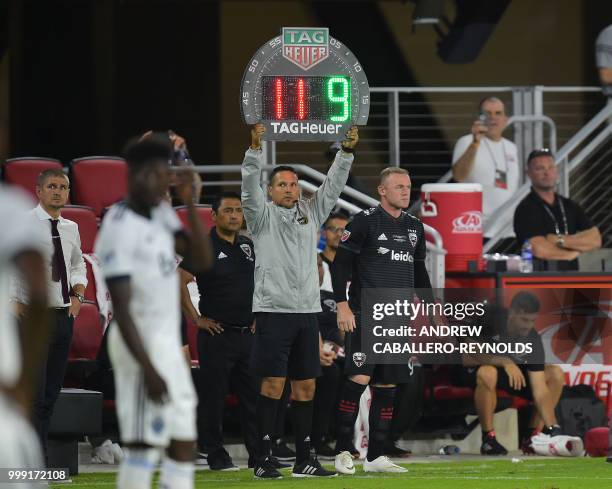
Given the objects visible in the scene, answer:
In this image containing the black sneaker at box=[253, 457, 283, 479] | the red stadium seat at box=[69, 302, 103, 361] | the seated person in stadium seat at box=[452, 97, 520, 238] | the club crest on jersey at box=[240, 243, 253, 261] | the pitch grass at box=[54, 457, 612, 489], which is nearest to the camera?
the pitch grass at box=[54, 457, 612, 489]

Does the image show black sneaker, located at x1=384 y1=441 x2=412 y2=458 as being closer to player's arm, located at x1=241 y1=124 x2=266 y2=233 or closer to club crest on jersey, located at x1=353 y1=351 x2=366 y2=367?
club crest on jersey, located at x1=353 y1=351 x2=366 y2=367

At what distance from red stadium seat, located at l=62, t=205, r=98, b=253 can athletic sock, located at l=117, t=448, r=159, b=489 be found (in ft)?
19.4

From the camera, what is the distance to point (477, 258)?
12977 mm

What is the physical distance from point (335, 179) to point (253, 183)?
2.12 feet

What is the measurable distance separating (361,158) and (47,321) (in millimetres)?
12816

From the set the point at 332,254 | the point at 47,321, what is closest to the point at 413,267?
the point at 332,254

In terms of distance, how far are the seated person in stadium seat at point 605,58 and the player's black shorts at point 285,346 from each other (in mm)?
5747

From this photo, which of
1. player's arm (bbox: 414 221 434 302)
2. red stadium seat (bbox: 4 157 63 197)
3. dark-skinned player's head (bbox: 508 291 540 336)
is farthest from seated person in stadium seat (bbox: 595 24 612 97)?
red stadium seat (bbox: 4 157 63 197)

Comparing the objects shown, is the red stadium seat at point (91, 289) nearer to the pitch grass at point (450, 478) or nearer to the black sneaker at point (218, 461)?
the pitch grass at point (450, 478)

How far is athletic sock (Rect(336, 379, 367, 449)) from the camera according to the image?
10289mm

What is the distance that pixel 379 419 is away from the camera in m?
10.2

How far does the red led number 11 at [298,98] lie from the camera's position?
9.66 meters

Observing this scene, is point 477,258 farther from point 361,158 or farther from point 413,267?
point 361,158

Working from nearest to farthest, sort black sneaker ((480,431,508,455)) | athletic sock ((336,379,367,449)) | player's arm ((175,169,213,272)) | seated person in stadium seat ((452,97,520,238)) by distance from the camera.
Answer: player's arm ((175,169,213,272)) → athletic sock ((336,379,367,449)) → black sneaker ((480,431,508,455)) → seated person in stadium seat ((452,97,520,238))
